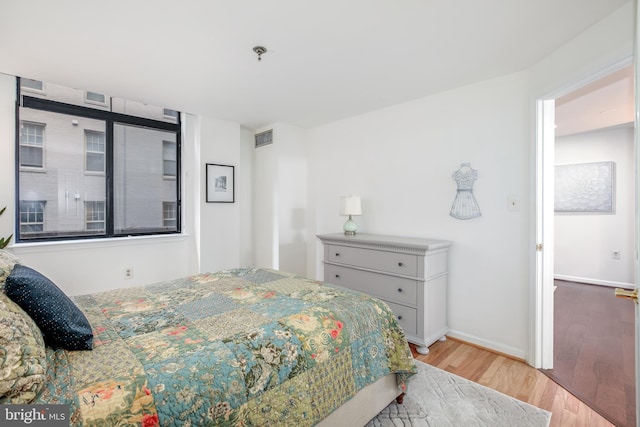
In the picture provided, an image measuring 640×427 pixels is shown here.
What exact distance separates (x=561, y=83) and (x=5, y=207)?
15.0ft

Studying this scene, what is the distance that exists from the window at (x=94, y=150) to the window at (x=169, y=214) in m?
0.77

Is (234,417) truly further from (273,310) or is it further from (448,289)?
(448,289)

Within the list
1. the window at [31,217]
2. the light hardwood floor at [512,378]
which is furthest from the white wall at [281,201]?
the window at [31,217]

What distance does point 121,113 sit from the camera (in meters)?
3.43

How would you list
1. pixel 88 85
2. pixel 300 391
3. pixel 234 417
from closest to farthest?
pixel 234 417
pixel 300 391
pixel 88 85

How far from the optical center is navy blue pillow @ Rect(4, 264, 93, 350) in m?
1.11

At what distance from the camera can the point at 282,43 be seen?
6.93 feet

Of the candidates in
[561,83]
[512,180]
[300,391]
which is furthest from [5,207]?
[561,83]

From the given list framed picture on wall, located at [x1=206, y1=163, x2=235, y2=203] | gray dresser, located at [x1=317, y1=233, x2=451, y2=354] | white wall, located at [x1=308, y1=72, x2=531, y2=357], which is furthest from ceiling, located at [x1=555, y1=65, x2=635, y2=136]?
framed picture on wall, located at [x1=206, y1=163, x2=235, y2=203]

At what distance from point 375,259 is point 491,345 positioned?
1.22 metres

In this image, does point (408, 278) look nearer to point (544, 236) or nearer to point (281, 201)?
point (544, 236)

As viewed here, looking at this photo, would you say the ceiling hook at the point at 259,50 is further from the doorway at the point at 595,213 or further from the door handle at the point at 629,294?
the doorway at the point at 595,213

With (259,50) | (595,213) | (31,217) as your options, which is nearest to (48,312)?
(259,50)

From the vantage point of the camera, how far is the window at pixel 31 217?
9.53ft
